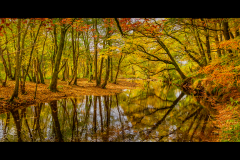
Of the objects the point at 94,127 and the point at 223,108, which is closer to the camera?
the point at 94,127

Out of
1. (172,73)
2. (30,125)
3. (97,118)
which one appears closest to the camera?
(30,125)

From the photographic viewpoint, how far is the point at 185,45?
1134cm

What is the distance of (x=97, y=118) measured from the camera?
6.09 m
